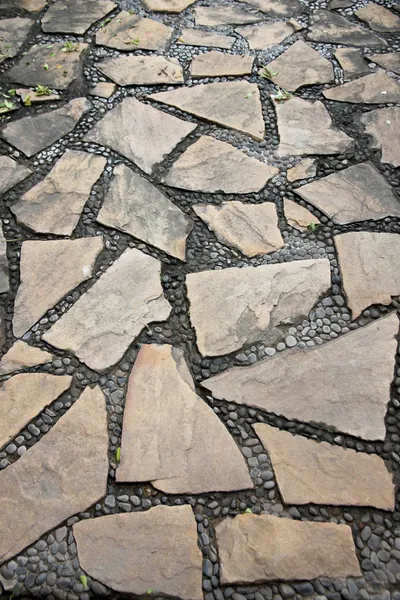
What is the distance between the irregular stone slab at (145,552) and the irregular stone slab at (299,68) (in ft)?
8.64

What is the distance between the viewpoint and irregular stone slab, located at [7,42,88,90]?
3.36 m

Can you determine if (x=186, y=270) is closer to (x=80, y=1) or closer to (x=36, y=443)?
(x=36, y=443)

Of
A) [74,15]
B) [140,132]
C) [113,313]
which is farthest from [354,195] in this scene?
[74,15]

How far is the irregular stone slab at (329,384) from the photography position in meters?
1.97

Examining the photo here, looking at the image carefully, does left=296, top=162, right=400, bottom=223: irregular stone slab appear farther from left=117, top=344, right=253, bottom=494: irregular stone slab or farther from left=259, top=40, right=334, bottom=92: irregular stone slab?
left=117, top=344, right=253, bottom=494: irregular stone slab

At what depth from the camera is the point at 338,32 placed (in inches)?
150

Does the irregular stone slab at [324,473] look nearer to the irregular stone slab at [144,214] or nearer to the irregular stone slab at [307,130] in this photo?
the irregular stone slab at [144,214]

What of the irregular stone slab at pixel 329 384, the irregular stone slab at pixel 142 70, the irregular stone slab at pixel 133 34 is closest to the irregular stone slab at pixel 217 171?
the irregular stone slab at pixel 142 70

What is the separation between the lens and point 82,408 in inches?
78.0

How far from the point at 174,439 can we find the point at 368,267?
117 cm

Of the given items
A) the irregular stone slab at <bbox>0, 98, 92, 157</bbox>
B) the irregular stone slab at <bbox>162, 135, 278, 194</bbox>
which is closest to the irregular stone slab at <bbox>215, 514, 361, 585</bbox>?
the irregular stone slab at <bbox>162, 135, 278, 194</bbox>

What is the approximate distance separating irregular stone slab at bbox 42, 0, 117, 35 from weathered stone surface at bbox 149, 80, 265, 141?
3.36ft

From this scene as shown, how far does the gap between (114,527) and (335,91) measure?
277 centimetres

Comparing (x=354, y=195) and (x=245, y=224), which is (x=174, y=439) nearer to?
(x=245, y=224)
